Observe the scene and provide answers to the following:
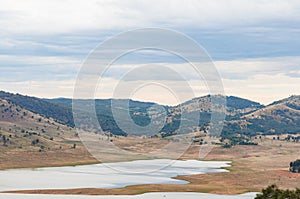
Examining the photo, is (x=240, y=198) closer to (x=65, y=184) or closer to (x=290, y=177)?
(x=65, y=184)

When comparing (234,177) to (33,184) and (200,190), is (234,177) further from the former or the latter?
(33,184)

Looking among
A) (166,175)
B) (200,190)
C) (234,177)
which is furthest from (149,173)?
(200,190)

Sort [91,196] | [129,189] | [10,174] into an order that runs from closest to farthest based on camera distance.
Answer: [91,196]
[129,189]
[10,174]

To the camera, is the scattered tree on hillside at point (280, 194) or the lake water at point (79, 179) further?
the lake water at point (79, 179)

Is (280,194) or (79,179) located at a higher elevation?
(280,194)

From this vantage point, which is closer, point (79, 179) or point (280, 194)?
point (280, 194)

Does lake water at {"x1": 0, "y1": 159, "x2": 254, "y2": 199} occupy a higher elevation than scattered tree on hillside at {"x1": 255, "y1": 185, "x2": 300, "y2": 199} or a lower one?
lower

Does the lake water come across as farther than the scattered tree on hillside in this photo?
Yes

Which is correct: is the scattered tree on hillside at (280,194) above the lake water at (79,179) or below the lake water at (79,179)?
above

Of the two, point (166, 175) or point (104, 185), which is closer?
point (104, 185)

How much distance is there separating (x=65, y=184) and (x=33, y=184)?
828cm

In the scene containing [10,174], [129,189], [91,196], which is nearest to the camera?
[91,196]

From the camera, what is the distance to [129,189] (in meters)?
147

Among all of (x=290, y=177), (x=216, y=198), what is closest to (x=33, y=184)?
(x=216, y=198)
